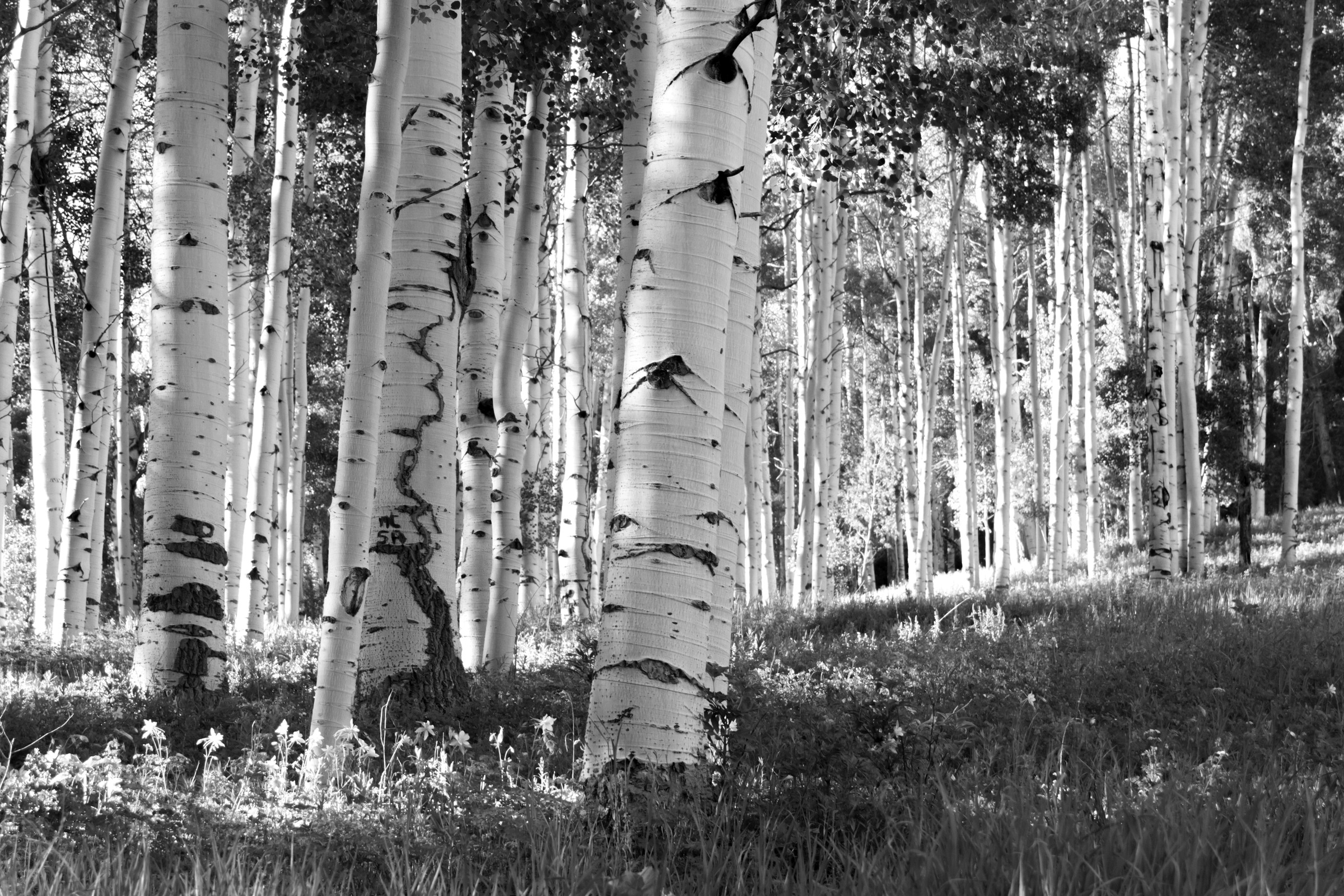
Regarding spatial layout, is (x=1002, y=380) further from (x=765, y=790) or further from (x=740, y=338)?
(x=765, y=790)

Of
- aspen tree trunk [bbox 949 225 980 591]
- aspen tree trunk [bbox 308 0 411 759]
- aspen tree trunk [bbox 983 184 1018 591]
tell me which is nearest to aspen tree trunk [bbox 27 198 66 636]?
aspen tree trunk [bbox 308 0 411 759]

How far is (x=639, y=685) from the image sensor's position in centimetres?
316

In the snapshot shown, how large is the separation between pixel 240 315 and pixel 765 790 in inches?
450

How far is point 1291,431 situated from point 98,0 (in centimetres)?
1460

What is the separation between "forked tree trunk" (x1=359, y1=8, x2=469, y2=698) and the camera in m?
5.63

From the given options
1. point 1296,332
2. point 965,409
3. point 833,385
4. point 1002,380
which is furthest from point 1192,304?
point 833,385

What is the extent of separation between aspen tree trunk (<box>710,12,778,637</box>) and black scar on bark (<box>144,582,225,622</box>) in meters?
3.27

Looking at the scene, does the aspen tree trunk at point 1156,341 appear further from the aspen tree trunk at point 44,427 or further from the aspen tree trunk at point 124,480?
the aspen tree trunk at point 124,480

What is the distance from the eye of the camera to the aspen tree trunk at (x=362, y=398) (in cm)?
422

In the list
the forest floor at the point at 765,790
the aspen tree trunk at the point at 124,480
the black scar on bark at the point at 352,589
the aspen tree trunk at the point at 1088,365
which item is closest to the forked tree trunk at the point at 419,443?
the forest floor at the point at 765,790

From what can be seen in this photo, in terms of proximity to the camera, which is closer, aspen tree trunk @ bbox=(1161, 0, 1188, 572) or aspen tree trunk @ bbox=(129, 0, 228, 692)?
aspen tree trunk @ bbox=(129, 0, 228, 692)

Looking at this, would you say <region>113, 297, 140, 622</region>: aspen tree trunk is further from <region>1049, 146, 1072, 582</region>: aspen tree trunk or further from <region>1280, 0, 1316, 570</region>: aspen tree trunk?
<region>1280, 0, 1316, 570</region>: aspen tree trunk

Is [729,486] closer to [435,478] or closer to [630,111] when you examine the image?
[435,478]

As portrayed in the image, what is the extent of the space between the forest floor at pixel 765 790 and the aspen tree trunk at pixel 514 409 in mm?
472
